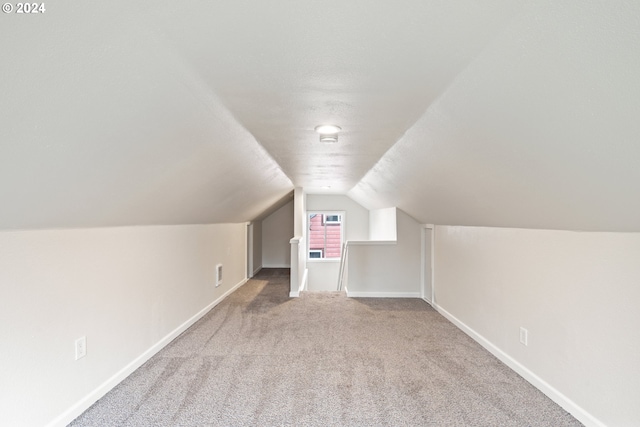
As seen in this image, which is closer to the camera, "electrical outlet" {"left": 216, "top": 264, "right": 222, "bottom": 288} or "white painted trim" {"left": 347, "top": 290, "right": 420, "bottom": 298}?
"electrical outlet" {"left": 216, "top": 264, "right": 222, "bottom": 288}

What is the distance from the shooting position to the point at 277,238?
29.8ft

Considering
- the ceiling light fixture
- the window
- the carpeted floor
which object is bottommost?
the carpeted floor

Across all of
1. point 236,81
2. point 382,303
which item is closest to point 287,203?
point 382,303

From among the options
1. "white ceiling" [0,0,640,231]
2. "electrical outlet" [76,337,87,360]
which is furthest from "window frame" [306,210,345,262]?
"electrical outlet" [76,337,87,360]

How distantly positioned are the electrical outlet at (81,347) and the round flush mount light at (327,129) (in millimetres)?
2013

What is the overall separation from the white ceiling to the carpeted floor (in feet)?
3.96

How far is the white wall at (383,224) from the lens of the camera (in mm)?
5770

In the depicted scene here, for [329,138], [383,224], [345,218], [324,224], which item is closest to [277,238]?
[324,224]

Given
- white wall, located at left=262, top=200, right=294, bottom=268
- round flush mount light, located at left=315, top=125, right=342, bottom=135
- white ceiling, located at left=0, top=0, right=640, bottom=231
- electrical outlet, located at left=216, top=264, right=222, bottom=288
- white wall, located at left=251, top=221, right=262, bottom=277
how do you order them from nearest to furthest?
white ceiling, located at left=0, top=0, right=640, bottom=231 → round flush mount light, located at left=315, top=125, right=342, bottom=135 → electrical outlet, located at left=216, top=264, right=222, bottom=288 → white wall, located at left=251, top=221, right=262, bottom=277 → white wall, located at left=262, top=200, right=294, bottom=268

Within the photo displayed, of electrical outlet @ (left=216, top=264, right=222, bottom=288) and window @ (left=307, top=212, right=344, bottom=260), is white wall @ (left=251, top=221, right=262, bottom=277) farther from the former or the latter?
electrical outlet @ (left=216, top=264, right=222, bottom=288)

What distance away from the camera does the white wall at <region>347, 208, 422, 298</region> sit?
219 inches

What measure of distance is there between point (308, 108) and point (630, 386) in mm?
2220

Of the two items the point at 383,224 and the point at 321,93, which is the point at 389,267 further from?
the point at 321,93

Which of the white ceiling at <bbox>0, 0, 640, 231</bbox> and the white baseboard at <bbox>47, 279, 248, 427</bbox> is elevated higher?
the white ceiling at <bbox>0, 0, 640, 231</bbox>
